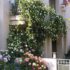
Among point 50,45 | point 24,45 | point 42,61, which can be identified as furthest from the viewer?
point 50,45

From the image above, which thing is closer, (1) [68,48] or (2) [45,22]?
(2) [45,22]

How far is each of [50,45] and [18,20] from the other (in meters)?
2.61

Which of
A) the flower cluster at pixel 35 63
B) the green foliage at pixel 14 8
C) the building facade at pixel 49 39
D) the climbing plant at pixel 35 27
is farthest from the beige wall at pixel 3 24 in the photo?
the flower cluster at pixel 35 63

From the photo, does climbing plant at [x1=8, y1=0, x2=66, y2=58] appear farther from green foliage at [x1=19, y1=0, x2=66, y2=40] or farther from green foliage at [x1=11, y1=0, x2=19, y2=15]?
green foliage at [x1=11, y1=0, x2=19, y2=15]

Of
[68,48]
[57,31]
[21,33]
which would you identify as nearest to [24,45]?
[21,33]

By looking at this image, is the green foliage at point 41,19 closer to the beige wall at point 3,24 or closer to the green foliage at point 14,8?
the green foliage at point 14,8

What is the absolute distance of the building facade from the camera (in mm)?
19969

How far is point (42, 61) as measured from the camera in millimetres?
15781

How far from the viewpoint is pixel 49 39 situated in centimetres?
2064

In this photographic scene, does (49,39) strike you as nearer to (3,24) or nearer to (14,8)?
→ (14,8)

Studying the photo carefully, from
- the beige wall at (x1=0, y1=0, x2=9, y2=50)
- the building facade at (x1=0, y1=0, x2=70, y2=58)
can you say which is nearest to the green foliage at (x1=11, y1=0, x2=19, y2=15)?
the building facade at (x1=0, y1=0, x2=70, y2=58)

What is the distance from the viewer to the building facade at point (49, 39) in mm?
19969

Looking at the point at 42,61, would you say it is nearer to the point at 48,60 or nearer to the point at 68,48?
the point at 48,60

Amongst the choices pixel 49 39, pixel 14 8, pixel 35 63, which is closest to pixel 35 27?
pixel 49 39
